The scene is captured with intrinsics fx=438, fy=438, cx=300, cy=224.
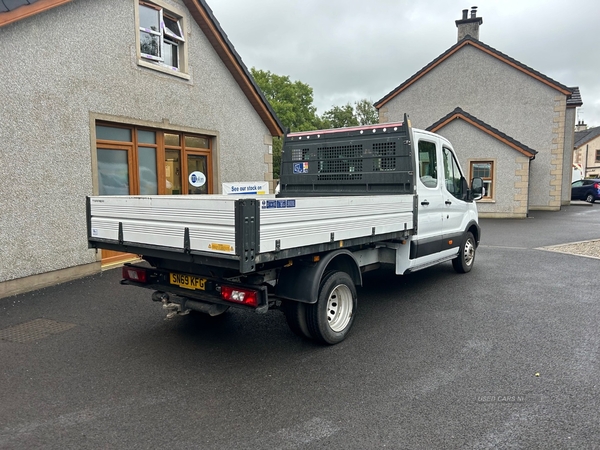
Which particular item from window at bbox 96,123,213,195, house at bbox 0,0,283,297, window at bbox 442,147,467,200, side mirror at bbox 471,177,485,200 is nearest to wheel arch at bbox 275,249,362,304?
window at bbox 442,147,467,200

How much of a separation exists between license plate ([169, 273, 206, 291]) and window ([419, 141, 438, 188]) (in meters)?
3.42

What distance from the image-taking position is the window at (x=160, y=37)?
877 cm

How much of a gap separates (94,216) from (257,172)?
24.4 feet

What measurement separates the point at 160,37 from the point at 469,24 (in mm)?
19527

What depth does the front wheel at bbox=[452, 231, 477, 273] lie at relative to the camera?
25.7ft

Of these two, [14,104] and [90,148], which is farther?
[90,148]

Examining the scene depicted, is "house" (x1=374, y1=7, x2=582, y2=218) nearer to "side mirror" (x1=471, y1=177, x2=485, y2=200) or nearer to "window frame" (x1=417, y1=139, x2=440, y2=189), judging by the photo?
"side mirror" (x1=471, y1=177, x2=485, y2=200)

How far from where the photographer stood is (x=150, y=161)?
9.13 metres

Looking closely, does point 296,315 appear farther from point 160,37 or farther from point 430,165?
point 160,37

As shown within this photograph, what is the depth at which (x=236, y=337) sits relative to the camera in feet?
16.2

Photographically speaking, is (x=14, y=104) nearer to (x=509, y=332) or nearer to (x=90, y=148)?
(x=90, y=148)

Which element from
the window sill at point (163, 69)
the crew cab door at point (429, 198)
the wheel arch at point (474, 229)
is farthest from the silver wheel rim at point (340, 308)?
the window sill at point (163, 69)

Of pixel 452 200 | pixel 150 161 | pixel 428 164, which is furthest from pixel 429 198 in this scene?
pixel 150 161

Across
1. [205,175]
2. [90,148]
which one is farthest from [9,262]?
[205,175]
